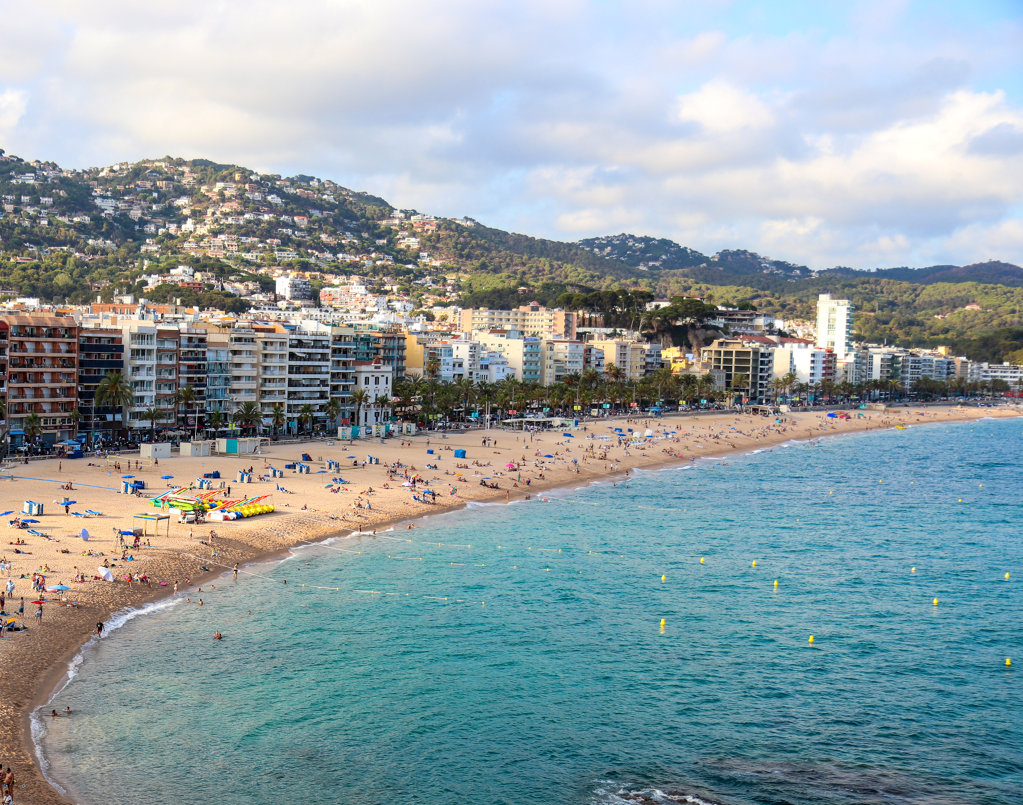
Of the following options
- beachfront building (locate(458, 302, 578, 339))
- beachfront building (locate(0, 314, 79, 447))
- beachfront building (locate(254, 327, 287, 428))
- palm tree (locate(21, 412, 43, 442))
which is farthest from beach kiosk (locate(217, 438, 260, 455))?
beachfront building (locate(458, 302, 578, 339))

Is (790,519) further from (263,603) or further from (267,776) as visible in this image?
(267,776)

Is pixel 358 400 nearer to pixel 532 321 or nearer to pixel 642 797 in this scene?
pixel 642 797

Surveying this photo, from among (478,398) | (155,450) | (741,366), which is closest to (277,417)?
(155,450)

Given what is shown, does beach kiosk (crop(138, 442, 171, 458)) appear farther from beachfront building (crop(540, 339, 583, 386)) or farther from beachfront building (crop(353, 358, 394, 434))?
beachfront building (crop(540, 339, 583, 386))

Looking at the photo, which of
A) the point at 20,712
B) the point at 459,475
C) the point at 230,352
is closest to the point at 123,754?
the point at 20,712

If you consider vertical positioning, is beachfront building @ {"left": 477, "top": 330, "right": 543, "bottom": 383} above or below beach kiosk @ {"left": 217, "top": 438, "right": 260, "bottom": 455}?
above

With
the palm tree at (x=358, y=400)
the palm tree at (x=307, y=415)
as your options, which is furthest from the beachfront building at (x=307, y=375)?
the palm tree at (x=358, y=400)
